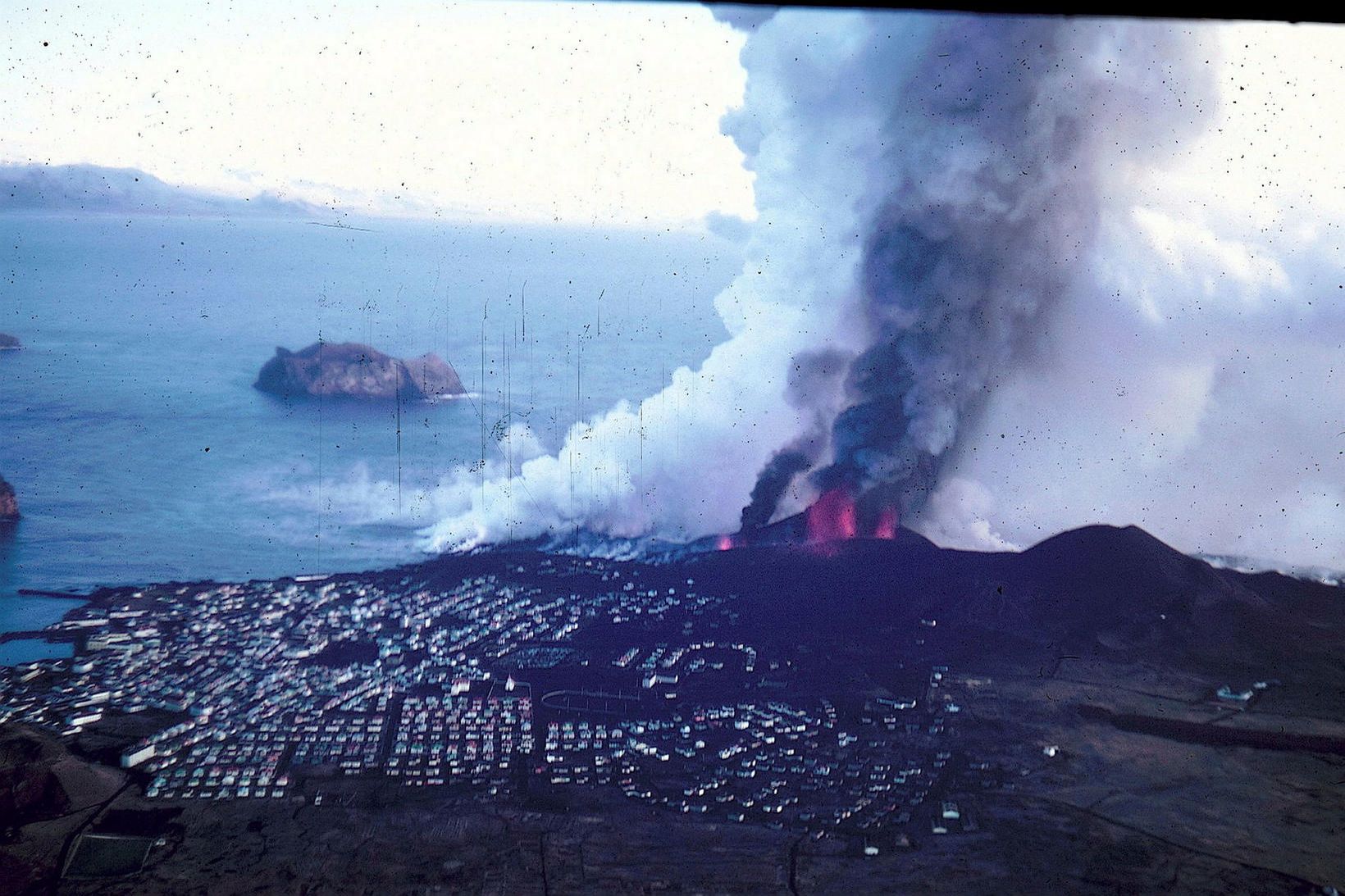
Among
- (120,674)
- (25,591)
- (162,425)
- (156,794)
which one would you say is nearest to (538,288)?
(162,425)

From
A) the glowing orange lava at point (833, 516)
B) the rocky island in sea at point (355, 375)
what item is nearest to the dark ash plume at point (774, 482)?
the glowing orange lava at point (833, 516)

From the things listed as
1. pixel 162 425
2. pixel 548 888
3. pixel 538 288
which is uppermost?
pixel 538 288

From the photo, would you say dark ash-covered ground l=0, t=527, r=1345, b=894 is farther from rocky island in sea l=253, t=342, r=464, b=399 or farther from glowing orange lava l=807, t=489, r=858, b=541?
rocky island in sea l=253, t=342, r=464, b=399

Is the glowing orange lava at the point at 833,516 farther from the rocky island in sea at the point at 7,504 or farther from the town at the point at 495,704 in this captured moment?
the rocky island in sea at the point at 7,504

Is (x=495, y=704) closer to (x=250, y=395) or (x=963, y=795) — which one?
(x=963, y=795)

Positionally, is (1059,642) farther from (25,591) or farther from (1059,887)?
(25,591)

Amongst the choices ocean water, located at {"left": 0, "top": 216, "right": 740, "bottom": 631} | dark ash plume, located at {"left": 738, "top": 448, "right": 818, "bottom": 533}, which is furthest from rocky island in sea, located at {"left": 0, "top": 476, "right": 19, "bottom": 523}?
dark ash plume, located at {"left": 738, "top": 448, "right": 818, "bottom": 533}

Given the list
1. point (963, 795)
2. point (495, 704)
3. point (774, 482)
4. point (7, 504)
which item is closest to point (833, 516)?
point (774, 482)
